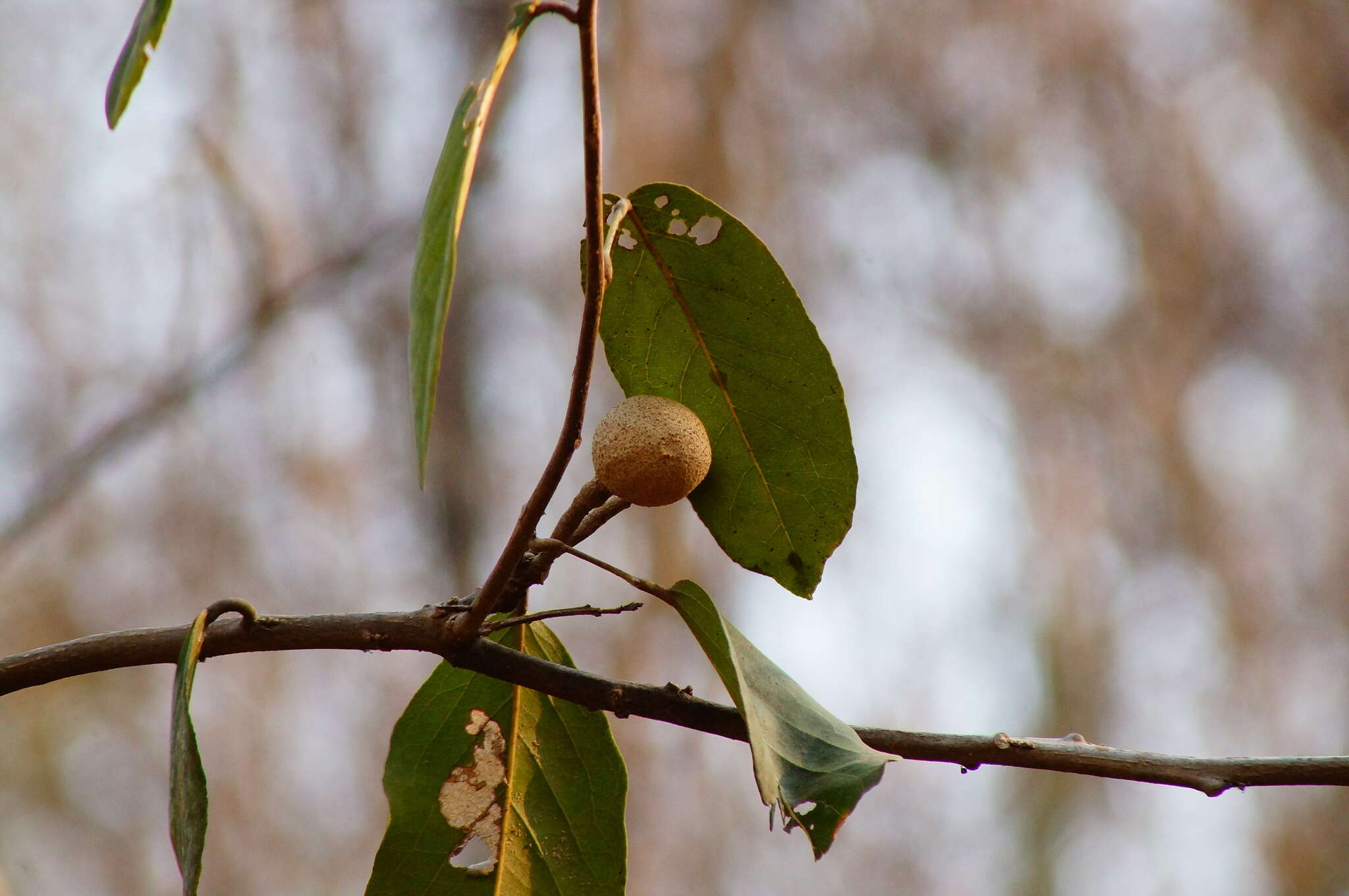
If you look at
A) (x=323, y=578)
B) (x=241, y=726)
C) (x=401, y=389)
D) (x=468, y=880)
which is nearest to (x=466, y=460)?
(x=401, y=389)

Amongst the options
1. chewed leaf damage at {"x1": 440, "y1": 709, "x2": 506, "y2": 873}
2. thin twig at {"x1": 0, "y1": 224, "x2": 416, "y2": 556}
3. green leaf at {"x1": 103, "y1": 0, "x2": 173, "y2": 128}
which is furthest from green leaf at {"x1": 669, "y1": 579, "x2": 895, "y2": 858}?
thin twig at {"x1": 0, "y1": 224, "x2": 416, "y2": 556}

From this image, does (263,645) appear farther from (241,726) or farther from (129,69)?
(241,726)

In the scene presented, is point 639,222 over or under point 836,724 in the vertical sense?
over

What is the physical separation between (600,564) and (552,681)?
75 mm

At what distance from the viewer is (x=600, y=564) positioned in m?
0.68

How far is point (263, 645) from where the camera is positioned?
0.63 meters

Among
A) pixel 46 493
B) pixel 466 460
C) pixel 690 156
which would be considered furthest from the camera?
pixel 690 156

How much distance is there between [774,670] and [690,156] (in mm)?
4245

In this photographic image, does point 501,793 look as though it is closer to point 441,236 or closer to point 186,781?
point 186,781

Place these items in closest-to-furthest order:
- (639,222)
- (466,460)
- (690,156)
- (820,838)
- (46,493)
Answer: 1. (820,838)
2. (639,222)
3. (46,493)
4. (466,460)
5. (690,156)

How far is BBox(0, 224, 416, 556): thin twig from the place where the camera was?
342 centimetres

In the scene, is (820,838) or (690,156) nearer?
(820,838)

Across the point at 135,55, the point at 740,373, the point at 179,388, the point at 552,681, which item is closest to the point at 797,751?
the point at 552,681

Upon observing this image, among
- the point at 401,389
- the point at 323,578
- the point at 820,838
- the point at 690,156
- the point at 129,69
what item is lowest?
the point at 820,838
